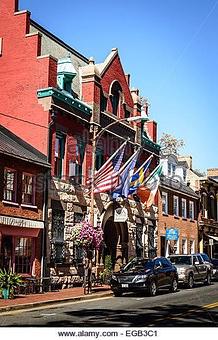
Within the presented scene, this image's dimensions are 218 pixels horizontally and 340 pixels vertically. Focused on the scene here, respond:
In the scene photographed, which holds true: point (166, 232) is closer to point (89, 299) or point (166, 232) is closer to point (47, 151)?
point (47, 151)

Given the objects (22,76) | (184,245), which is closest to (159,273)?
(22,76)

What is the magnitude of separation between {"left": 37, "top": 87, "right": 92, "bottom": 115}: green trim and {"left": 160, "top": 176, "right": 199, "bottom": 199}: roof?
41.6 feet

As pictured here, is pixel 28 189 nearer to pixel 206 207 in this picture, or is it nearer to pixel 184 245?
pixel 184 245

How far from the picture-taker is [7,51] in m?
25.8

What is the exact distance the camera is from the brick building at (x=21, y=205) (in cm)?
2069

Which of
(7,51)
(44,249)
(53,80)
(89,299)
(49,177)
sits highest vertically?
(7,51)

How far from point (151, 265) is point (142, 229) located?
12852mm

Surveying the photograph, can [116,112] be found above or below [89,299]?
above

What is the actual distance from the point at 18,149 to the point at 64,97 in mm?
4424

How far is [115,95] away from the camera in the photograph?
3128 cm

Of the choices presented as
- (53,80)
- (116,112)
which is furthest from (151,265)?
(116,112)

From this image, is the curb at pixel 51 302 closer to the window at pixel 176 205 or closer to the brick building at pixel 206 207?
the window at pixel 176 205

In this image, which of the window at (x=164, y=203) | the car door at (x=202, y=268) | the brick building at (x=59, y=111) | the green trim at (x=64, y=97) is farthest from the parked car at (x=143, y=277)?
the window at (x=164, y=203)
